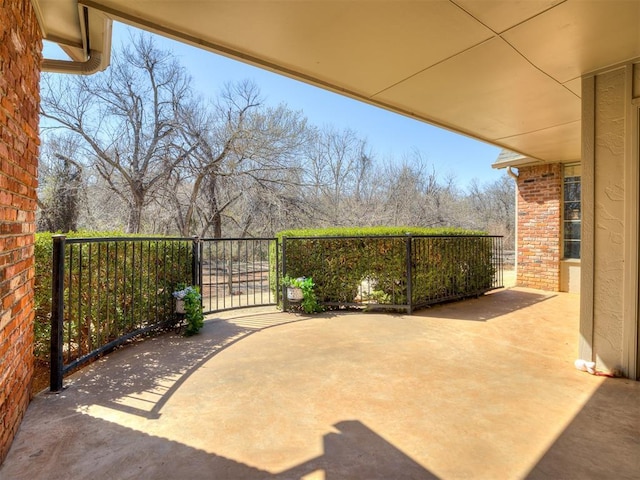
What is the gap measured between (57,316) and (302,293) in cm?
294

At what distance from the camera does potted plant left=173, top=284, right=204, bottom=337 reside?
3.67m

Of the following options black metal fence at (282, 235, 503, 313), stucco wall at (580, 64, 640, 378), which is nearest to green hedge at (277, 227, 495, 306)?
black metal fence at (282, 235, 503, 313)

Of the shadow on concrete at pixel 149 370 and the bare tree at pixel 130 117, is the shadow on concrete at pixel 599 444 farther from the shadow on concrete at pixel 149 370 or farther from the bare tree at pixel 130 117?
the bare tree at pixel 130 117

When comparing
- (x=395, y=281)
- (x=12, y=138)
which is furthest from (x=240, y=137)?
(x=12, y=138)

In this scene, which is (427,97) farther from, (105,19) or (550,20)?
(105,19)

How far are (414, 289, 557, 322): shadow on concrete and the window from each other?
1.07 meters

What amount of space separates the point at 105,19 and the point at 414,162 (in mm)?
18453

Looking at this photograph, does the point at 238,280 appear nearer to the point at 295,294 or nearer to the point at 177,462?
the point at 295,294

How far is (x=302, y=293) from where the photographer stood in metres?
4.73

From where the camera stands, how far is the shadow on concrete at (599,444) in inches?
58.9

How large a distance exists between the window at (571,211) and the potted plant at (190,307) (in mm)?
6879

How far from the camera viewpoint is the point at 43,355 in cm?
296

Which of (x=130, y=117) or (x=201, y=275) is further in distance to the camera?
(x=130, y=117)

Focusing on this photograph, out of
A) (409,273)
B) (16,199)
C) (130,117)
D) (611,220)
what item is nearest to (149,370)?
(16,199)
